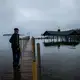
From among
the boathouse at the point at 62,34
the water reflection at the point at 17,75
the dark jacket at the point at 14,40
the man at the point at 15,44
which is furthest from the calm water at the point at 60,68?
the boathouse at the point at 62,34

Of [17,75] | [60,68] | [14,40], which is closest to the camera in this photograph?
[17,75]

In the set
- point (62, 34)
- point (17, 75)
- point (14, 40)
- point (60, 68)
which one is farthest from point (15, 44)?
point (62, 34)

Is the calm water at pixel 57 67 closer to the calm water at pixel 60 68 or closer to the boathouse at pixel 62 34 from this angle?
the calm water at pixel 60 68

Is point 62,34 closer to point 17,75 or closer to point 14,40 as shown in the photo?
point 14,40

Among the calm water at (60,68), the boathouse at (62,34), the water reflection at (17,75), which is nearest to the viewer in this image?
the water reflection at (17,75)

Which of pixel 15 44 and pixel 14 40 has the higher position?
pixel 14 40

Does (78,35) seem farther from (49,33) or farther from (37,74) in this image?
(37,74)

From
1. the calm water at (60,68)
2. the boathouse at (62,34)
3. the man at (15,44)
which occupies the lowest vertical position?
the calm water at (60,68)

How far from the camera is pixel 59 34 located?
211 ft

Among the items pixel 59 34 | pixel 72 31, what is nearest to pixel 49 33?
pixel 59 34

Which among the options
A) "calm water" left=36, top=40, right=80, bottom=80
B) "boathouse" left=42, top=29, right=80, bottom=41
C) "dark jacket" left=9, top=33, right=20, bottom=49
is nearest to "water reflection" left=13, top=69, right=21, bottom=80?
"calm water" left=36, top=40, right=80, bottom=80

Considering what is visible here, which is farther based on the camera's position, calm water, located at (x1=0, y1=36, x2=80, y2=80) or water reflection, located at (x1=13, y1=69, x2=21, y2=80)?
calm water, located at (x1=0, y1=36, x2=80, y2=80)

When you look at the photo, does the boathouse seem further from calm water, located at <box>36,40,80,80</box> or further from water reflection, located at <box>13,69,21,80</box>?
water reflection, located at <box>13,69,21,80</box>

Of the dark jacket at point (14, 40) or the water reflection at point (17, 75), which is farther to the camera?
the dark jacket at point (14, 40)
